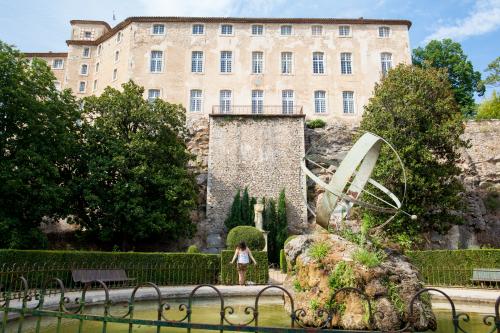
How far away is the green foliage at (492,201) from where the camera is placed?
1227 inches

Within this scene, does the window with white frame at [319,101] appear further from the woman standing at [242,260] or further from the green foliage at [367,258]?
the green foliage at [367,258]

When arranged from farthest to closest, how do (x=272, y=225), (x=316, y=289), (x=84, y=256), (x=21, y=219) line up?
1. (x=272, y=225)
2. (x=21, y=219)
3. (x=84, y=256)
4. (x=316, y=289)

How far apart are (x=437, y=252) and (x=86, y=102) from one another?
23.5 m

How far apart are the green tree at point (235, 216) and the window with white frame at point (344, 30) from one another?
21.6 m

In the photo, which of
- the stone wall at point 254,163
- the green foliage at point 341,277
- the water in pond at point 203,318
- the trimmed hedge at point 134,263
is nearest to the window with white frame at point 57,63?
the stone wall at point 254,163

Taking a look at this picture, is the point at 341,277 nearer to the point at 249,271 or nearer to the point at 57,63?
the point at 249,271

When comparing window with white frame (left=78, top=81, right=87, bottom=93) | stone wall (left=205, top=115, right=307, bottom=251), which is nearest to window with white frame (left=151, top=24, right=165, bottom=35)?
stone wall (left=205, top=115, right=307, bottom=251)

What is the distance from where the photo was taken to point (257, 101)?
39344mm

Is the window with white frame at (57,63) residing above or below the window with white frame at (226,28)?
above

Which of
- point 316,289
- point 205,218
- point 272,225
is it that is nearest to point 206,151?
point 205,218

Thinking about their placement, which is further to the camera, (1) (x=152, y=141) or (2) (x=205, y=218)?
(2) (x=205, y=218)

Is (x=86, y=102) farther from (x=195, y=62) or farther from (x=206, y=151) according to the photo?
(x=195, y=62)

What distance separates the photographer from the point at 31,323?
739 cm

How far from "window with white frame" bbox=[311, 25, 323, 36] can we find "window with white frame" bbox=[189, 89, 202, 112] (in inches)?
526
